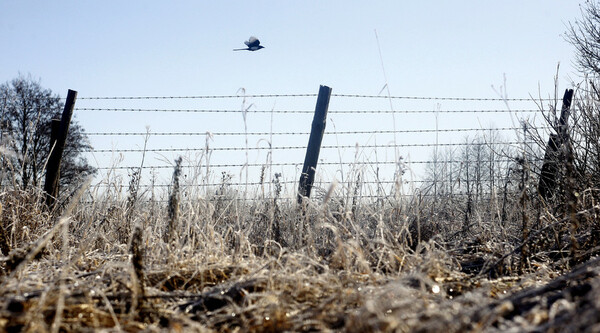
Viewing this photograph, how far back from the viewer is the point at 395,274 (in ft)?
7.74

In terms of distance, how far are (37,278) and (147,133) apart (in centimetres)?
197

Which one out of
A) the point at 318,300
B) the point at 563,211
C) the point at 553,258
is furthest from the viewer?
the point at 563,211

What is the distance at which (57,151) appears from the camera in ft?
17.6

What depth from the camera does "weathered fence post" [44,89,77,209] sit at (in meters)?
5.24

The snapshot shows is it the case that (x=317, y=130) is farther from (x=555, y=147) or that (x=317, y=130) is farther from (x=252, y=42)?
(x=555, y=147)

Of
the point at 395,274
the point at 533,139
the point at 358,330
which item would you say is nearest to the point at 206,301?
the point at 358,330

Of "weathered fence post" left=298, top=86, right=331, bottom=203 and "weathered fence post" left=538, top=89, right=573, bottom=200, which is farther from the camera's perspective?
"weathered fence post" left=298, top=86, right=331, bottom=203

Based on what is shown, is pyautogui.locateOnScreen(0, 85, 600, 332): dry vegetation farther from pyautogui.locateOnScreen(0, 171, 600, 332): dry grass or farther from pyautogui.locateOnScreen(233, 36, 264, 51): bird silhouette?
pyautogui.locateOnScreen(233, 36, 264, 51): bird silhouette

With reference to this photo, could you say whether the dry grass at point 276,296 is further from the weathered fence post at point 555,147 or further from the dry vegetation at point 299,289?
the weathered fence post at point 555,147

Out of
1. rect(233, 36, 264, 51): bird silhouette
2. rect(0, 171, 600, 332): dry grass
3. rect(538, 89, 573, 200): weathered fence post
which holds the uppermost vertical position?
rect(233, 36, 264, 51): bird silhouette

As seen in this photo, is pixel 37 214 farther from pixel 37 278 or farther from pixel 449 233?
pixel 449 233

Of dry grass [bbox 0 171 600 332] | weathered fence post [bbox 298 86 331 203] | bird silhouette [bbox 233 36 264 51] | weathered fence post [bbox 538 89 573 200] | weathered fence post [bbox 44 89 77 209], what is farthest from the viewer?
bird silhouette [bbox 233 36 264 51]

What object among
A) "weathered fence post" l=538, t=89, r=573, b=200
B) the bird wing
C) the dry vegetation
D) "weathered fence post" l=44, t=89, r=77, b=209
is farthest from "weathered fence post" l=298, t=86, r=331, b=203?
"weathered fence post" l=44, t=89, r=77, b=209

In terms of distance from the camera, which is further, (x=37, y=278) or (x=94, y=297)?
(x=37, y=278)
